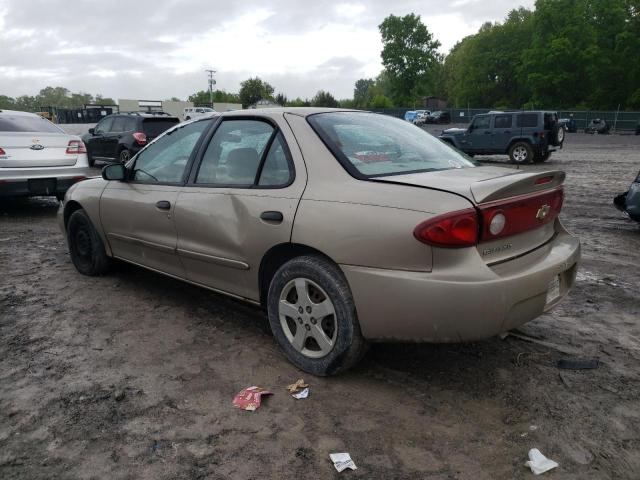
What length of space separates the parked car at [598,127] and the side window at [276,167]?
46.0 metres

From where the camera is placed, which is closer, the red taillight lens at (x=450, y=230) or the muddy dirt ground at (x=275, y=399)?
the muddy dirt ground at (x=275, y=399)

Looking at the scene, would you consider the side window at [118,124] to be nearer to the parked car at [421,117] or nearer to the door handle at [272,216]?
the door handle at [272,216]

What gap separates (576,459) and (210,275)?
2.42 meters

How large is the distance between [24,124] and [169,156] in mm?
5332

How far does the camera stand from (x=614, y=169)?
607 inches

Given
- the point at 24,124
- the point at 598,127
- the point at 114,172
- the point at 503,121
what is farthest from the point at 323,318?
the point at 598,127

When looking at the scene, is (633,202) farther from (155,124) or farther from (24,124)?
(155,124)

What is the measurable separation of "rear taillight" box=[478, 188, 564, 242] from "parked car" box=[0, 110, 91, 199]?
716 centimetres

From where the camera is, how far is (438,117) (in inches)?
2164

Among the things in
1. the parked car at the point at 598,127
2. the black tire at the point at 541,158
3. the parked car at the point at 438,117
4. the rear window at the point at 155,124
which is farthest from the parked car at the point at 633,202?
the parked car at the point at 438,117

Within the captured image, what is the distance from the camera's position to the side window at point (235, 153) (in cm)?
347

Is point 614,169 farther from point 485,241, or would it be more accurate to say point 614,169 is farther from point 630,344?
point 485,241

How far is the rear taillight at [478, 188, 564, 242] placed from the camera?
263cm

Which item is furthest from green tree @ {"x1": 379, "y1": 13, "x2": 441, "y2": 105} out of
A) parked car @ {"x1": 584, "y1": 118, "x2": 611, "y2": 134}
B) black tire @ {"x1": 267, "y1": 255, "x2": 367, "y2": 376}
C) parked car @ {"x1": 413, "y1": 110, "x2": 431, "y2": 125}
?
black tire @ {"x1": 267, "y1": 255, "x2": 367, "y2": 376}
